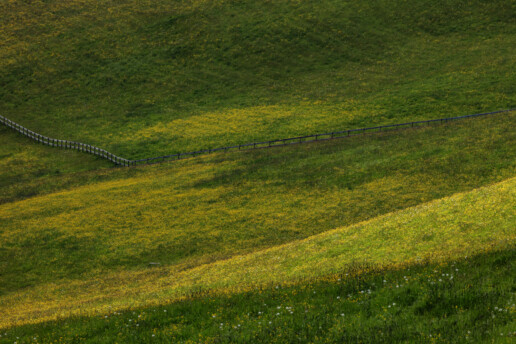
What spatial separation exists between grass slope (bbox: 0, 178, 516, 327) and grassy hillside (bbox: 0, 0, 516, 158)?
35781 mm

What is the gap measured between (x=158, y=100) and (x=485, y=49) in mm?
56663

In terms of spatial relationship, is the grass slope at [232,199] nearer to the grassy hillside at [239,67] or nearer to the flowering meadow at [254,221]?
the flowering meadow at [254,221]

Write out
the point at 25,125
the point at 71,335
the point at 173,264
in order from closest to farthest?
the point at 71,335, the point at 173,264, the point at 25,125

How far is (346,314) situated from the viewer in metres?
11.4

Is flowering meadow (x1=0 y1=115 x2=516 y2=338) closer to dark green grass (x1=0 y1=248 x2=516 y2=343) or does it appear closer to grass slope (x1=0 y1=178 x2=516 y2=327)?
grass slope (x1=0 y1=178 x2=516 y2=327)

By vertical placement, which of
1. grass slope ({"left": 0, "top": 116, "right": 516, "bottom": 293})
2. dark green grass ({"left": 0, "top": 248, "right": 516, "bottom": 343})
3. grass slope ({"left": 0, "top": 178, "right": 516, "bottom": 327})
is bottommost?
grass slope ({"left": 0, "top": 116, "right": 516, "bottom": 293})

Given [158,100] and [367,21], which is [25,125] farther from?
[367,21]

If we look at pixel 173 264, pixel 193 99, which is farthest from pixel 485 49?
pixel 173 264

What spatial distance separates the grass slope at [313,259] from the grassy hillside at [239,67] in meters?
35.8

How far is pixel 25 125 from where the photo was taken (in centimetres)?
7388

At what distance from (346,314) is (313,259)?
9.63 metres

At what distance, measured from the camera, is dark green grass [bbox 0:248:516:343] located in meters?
9.95

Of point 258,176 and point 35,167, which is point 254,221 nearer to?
point 258,176

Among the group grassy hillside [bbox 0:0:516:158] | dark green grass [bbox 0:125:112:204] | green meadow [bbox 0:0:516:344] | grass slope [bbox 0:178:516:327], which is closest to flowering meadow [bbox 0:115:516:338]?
grass slope [bbox 0:178:516:327]
